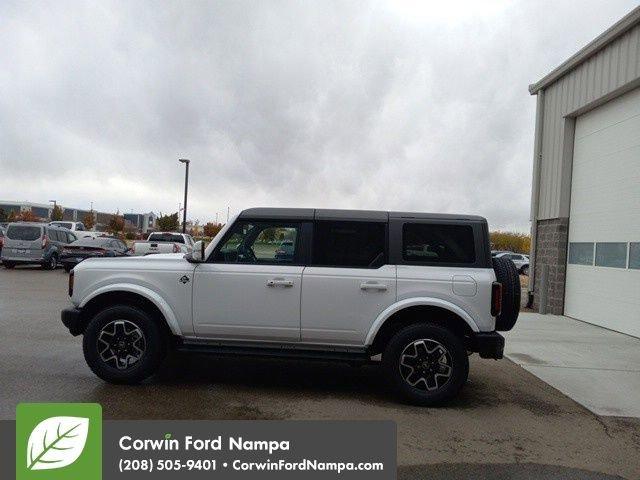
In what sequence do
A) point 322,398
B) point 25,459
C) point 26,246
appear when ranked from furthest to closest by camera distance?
point 26,246 → point 322,398 → point 25,459

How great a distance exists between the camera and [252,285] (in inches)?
220

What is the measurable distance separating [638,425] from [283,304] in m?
3.50

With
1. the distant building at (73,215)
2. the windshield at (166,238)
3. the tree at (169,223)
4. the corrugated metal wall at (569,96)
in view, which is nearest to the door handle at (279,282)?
the corrugated metal wall at (569,96)

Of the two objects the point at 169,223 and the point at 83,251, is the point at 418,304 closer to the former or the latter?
the point at 83,251

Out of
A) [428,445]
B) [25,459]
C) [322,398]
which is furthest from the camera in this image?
[322,398]

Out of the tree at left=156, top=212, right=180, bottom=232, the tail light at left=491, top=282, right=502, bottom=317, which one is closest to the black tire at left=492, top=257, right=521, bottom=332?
the tail light at left=491, top=282, right=502, bottom=317

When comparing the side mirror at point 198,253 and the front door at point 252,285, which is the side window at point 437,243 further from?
the side mirror at point 198,253

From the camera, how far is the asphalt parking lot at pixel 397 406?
4.23 metres

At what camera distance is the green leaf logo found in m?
3.66

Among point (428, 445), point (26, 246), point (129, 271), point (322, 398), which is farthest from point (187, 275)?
point (26, 246)

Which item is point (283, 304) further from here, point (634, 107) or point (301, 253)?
point (634, 107)

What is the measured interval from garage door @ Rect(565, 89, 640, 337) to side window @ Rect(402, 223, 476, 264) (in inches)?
246

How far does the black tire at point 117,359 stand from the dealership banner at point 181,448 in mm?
1063

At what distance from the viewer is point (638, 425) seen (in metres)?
5.17
